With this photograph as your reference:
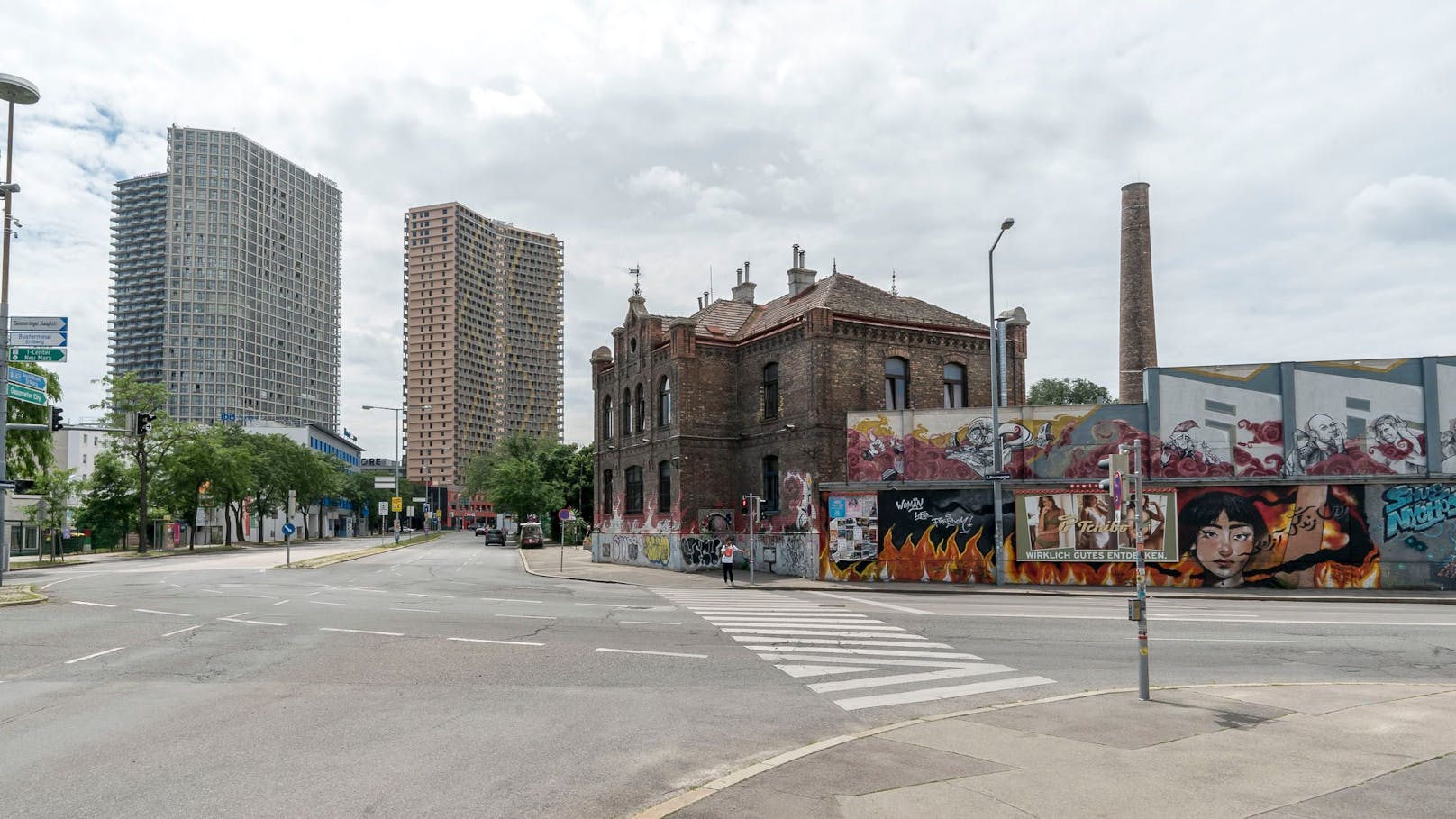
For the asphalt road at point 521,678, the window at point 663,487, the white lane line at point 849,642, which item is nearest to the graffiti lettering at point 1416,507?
the asphalt road at point 521,678

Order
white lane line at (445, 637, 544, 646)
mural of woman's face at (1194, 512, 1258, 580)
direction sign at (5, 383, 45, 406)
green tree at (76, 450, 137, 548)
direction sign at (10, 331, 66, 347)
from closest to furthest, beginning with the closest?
white lane line at (445, 637, 544, 646), direction sign at (10, 331, 66, 347), direction sign at (5, 383, 45, 406), mural of woman's face at (1194, 512, 1258, 580), green tree at (76, 450, 137, 548)

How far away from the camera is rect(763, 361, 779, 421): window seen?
3712 centimetres

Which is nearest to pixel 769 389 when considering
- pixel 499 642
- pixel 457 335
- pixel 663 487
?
pixel 663 487

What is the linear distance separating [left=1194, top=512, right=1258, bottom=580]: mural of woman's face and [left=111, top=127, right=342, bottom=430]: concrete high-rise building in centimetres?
14531

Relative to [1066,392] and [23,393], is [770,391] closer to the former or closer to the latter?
[23,393]

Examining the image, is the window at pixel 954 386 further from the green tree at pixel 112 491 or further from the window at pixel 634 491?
Answer: the green tree at pixel 112 491

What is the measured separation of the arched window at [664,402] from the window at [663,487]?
1756 millimetres

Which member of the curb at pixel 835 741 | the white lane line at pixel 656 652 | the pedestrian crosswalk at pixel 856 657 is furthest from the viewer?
the white lane line at pixel 656 652

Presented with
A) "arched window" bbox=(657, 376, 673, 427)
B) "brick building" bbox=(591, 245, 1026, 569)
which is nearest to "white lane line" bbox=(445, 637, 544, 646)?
"brick building" bbox=(591, 245, 1026, 569)

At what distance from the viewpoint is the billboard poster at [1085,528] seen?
2917 cm

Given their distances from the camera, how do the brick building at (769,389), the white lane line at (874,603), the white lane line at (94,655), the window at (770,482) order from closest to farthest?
the white lane line at (94,655)
the white lane line at (874,603)
the brick building at (769,389)
the window at (770,482)

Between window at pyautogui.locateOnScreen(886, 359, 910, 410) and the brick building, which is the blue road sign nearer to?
the brick building

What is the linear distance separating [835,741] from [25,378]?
85.6 ft

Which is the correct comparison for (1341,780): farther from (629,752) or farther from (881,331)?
(881,331)
